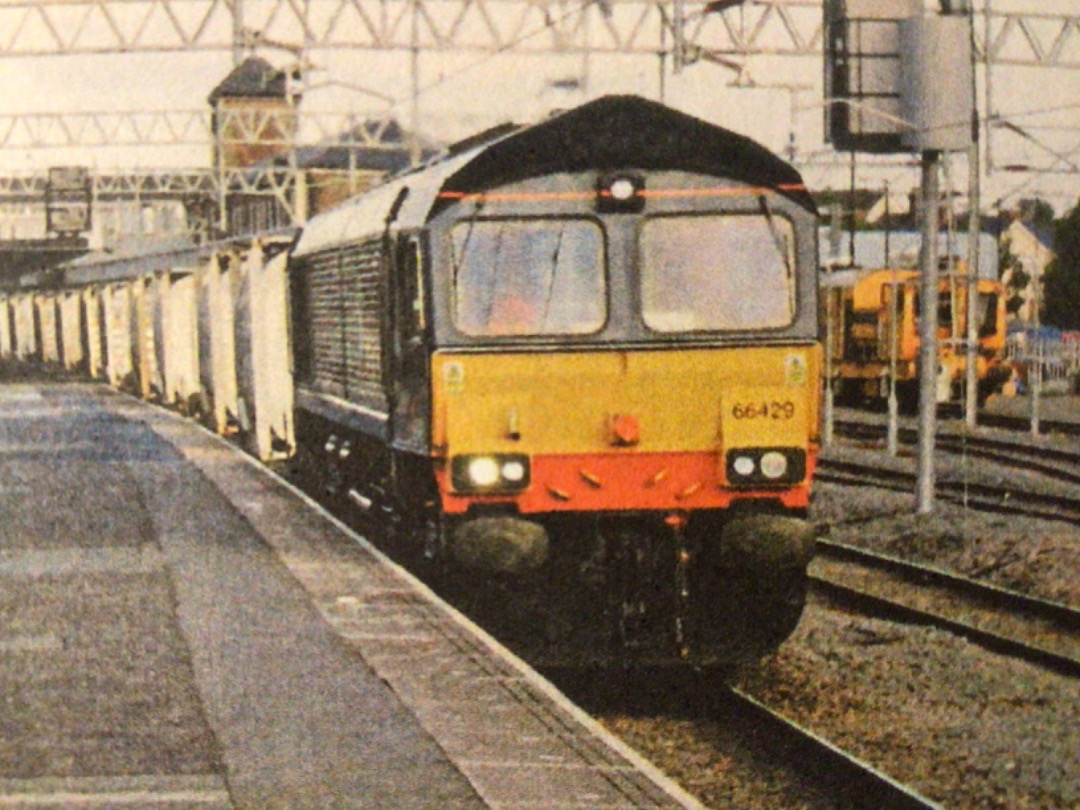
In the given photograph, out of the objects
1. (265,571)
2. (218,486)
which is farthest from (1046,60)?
(265,571)

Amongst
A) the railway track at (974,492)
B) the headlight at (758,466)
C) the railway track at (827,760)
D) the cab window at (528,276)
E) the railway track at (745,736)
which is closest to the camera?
the railway track at (827,760)

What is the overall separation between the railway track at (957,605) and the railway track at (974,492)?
3.63m

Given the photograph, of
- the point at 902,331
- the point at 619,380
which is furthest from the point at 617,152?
the point at 902,331

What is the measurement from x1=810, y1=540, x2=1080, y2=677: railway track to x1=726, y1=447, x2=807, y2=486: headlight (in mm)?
2066

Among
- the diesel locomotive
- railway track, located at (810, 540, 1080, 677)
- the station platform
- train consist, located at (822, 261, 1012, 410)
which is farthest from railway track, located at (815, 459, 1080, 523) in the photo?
train consist, located at (822, 261, 1012, 410)

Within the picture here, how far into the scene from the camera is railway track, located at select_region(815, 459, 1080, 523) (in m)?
20.6

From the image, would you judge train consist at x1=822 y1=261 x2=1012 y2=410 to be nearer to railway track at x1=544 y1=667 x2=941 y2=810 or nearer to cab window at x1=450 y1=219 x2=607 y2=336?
railway track at x1=544 y1=667 x2=941 y2=810

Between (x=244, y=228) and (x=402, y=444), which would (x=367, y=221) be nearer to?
(x=402, y=444)

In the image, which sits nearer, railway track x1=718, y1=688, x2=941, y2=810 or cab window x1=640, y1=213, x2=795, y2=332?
railway track x1=718, y1=688, x2=941, y2=810

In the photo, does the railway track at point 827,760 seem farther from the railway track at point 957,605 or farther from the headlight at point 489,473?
the railway track at point 957,605

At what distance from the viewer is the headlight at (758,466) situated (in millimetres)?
11234

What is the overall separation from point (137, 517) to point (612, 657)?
23.0ft

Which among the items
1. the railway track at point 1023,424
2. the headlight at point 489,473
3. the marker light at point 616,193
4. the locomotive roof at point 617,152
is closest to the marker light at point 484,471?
the headlight at point 489,473

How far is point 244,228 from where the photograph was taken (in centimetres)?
11369
